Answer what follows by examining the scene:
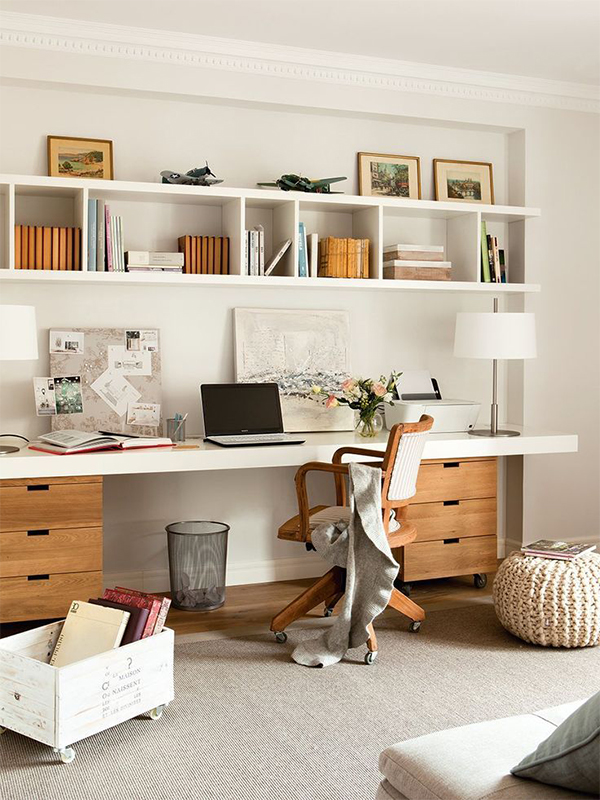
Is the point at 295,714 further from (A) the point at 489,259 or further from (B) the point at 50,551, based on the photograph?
(A) the point at 489,259

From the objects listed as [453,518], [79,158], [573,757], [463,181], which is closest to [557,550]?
[453,518]

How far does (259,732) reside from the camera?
2742 mm

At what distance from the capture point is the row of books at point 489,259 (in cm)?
459

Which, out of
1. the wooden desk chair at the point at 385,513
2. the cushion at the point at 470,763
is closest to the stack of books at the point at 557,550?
the wooden desk chair at the point at 385,513

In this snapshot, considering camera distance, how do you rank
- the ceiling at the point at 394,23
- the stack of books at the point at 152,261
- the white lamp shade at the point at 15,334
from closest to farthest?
the white lamp shade at the point at 15,334
the ceiling at the point at 394,23
the stack of books at the point at 152,261

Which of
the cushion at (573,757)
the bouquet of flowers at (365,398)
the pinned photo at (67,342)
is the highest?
the pinned photo at (67,342)

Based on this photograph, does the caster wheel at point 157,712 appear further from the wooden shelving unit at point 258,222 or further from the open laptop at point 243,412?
the wooden shelving unit at point 258,222

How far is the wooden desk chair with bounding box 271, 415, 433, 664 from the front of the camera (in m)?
3.41

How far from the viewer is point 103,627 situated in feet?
9.32

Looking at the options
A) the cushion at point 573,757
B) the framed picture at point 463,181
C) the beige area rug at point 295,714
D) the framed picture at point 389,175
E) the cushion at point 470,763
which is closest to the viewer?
the cushion at point 573,757

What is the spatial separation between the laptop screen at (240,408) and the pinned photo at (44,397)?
2.22 feet

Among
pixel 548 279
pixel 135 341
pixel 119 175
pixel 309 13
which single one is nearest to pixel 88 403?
pixel 135 341

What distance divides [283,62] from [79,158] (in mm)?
1070

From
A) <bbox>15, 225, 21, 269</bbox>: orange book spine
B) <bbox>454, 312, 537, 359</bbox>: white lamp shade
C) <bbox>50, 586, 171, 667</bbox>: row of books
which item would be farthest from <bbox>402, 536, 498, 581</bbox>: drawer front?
<bbox>15, 225, 21, 269</bbox>: orange book spine
